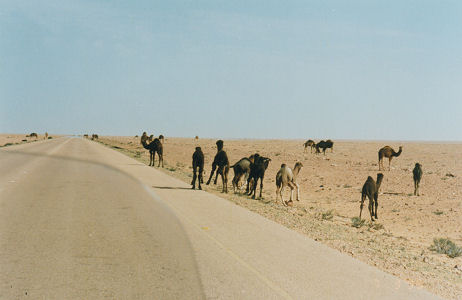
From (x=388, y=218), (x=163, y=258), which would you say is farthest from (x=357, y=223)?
(x=163, y=258)

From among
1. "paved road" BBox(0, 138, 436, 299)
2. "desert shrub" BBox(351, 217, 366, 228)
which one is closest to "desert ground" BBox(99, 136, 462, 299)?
"desert shrub" BBox(351, 217, 366, 228)

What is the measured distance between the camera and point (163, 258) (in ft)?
21.5

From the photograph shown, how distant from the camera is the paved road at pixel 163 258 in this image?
527 cm

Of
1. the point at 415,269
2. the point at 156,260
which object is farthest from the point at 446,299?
the point at 156,260

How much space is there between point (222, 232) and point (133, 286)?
369 cm

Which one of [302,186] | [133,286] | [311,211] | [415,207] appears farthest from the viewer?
[302,186]

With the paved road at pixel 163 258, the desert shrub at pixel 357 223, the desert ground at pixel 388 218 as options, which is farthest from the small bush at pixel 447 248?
the paved road at pixel 163 258

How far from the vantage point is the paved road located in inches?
207

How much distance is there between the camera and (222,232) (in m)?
8.83

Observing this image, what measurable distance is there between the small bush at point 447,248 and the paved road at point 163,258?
12.2 ft

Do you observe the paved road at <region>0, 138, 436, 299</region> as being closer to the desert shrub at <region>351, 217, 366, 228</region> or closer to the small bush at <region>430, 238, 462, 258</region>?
the small bush at <region>430, 238, 462, 258</region>

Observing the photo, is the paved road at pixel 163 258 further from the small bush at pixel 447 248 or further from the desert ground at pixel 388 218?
the small bush at pixel 447 248

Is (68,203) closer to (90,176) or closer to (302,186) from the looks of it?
(90,176)

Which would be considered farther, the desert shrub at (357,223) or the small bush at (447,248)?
the desert shrub at (357,223)
